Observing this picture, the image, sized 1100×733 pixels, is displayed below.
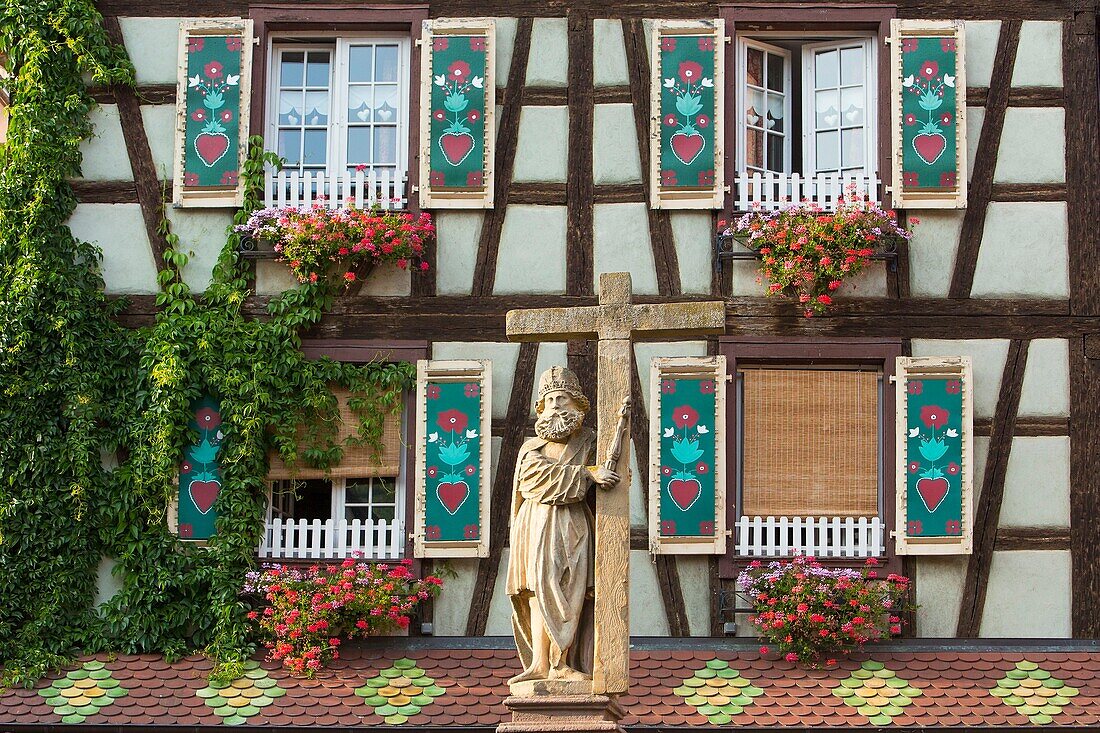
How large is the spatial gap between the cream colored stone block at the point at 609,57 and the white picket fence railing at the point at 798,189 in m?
1.19

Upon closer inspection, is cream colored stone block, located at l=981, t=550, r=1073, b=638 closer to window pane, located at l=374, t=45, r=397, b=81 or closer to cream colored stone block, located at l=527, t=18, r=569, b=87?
cream colored stone block, located at l=527, t=18, r=569, b=87

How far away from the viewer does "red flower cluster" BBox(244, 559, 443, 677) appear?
15438mm

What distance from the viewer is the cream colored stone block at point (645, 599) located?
15906 millimetres

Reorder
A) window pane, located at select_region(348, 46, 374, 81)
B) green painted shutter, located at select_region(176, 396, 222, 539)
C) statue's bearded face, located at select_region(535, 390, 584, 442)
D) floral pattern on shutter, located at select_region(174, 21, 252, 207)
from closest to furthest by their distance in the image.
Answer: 1. statue's bearded face, located at select_region(535, 390, 584, 442)
2. green painted shutter, located at select_region(176, 396, 222, 539)
3. floral pattern on shutter, located at select_region(174, 21, 252, 207)
4. window pane, located at select_region(348, 46, 374, 81)

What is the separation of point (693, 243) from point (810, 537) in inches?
92.9

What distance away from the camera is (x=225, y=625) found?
1570 cm

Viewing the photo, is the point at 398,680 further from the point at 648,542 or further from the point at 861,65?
the point at 861,65

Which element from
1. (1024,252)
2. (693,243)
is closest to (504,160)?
(693,243)

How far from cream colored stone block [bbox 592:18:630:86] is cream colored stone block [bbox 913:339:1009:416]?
3.01 meters

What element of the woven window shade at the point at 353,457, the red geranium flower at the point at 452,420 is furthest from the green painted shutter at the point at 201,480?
the red geranium flower at the point at 452,420

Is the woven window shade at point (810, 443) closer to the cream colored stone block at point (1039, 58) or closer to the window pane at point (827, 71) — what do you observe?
the window pane at point (827, 71)

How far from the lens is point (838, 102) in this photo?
56.0 feet

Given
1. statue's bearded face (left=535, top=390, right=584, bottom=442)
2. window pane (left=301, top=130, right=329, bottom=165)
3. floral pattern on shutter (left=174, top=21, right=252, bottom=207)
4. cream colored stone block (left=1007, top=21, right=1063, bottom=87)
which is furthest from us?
window pane (left=301, top=130, right=329, bottom=165)

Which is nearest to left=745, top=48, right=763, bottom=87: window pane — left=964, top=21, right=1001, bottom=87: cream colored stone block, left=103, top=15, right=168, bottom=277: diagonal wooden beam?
Answer: left=964, top=21, right=1001, bottom=87: cream colored stone block
